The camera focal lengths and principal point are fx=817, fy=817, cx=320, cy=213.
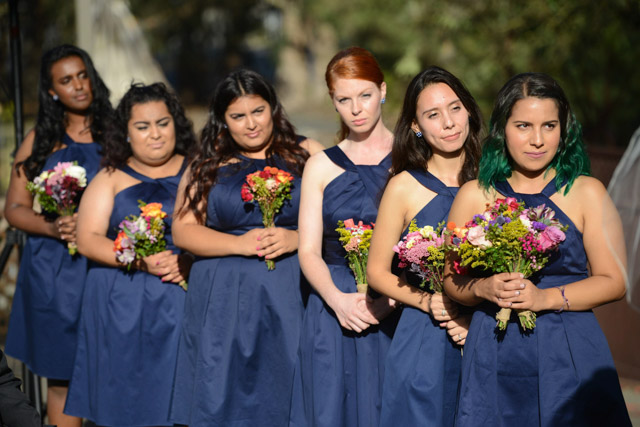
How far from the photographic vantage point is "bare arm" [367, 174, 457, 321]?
412 cm

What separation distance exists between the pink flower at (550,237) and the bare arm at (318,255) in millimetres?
1234

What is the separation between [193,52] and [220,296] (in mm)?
21396

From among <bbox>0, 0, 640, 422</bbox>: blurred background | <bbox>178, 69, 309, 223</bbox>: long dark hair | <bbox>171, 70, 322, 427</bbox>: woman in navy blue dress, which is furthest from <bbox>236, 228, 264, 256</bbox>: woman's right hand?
<bbox>0, 0, 640, 422</bbox>: blurred background

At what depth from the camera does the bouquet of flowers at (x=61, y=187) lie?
579cm

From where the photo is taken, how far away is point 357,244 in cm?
433

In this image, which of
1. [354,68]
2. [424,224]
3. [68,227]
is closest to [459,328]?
[424,224]

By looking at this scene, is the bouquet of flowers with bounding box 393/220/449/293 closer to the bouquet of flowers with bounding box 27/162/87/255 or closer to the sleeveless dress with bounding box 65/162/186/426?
the sleeveless dress with bounding box 65/162/186/426

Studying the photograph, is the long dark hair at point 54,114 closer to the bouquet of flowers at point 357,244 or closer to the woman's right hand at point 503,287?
the bouquet of flowers at point 357,244

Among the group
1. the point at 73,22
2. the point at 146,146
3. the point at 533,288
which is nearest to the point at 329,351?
the point at 533,288

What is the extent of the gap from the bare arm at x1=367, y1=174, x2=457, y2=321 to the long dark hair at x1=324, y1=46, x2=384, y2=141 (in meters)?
0.68

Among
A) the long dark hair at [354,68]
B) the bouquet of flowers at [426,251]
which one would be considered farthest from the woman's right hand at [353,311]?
the long dark hair at [354,68]

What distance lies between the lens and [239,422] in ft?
15.9

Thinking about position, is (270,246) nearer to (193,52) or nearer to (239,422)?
(239,422)

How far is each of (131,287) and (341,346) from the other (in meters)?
1.73
